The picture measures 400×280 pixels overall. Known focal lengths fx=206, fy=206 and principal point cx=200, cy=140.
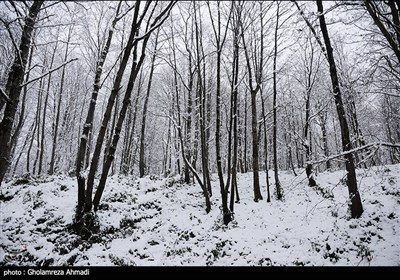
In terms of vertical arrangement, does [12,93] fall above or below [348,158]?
above

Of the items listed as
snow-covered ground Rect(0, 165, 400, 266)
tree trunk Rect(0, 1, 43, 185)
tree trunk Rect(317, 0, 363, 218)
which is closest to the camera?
tree trunk Rect(0, 1, 43, 185)

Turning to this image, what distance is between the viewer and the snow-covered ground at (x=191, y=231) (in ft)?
20.5

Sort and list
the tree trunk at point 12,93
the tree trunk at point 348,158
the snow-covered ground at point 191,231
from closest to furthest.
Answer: the tree trunk at point 12,93 < the snow-covered ground at point 191,231 < the tree trunk at point 348,158

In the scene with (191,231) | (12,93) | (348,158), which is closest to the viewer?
(12,93)

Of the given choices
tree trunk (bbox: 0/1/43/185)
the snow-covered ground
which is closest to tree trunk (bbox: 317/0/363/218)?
the snow-covered ground

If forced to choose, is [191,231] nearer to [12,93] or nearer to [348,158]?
[348,158]

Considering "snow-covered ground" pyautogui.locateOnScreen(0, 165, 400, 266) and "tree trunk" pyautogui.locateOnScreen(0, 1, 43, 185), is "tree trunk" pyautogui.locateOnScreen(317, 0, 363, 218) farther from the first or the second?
"tree trunk" pyautogui.locateOnScreen(0, 1, 43, 185)

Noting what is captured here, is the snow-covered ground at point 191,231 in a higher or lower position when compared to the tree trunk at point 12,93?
lower

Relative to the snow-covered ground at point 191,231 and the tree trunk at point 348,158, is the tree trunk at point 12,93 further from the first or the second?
the tree trunk at point 348,158

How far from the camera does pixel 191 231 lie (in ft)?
27.6

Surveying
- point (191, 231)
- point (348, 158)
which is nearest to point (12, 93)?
point (191, 231)

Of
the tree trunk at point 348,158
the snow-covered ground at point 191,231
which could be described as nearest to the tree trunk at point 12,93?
the snow-covered ground at point 191,231

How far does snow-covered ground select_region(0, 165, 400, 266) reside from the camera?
6.25 m
